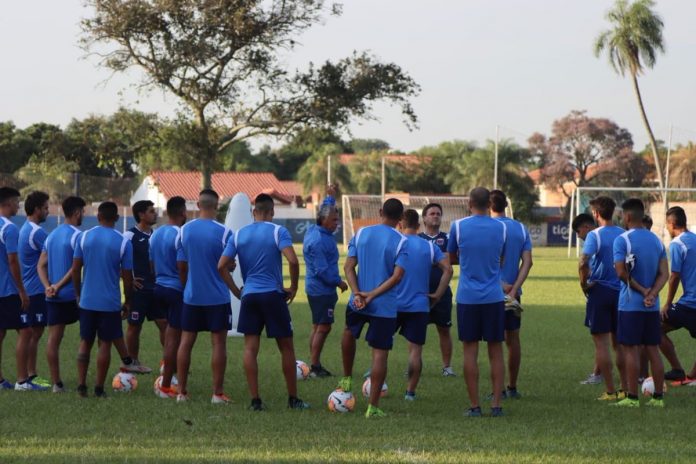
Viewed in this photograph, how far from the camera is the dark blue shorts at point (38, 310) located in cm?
1233

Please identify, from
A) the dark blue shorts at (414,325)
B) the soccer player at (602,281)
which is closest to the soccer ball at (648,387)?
the soccer player at (602,281)

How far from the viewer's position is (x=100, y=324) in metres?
11.3

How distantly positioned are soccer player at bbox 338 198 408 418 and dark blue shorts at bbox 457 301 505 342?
66cm

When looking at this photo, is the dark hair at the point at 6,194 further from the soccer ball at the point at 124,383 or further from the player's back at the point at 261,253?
the player's back at the point at 261,253

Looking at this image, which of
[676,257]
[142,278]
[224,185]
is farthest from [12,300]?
[224,185]

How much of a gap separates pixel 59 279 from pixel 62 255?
0.83 feet

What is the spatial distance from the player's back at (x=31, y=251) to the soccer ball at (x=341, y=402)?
3889mm

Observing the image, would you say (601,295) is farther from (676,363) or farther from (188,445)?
(188,445)

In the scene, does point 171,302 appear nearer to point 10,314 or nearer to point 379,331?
point 10,314

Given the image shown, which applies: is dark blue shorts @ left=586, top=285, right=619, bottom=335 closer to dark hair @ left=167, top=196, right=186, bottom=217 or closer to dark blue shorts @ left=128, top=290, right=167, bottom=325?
dark hair @ left=167, top=196, right=186, bottom=217

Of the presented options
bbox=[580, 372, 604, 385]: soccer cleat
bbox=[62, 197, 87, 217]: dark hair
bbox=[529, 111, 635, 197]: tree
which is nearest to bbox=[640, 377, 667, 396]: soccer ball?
bbox=[580, 372, 604, 385]: soccer cleat

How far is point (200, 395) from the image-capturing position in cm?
1159

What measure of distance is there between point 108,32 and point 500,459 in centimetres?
3299

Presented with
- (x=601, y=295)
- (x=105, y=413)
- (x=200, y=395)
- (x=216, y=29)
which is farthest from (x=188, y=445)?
(x=216, y=29)
